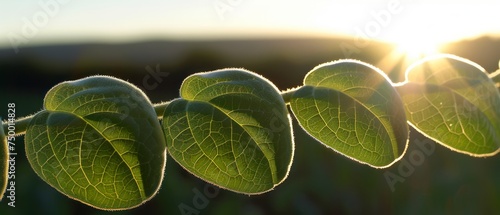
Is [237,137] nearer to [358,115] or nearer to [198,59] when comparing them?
[358,115]

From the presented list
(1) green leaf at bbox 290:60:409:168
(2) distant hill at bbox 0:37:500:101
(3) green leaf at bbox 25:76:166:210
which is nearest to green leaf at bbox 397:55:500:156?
(1) green leaf at bbox 290:60:409:168

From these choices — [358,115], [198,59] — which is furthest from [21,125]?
[198,59]

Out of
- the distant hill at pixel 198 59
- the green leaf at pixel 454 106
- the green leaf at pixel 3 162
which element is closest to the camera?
the green leaf at pixel 3 162

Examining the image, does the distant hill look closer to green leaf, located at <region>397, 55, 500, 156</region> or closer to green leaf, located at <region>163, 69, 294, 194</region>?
green leaf, located at <region>397, 55, 500, 156</region>

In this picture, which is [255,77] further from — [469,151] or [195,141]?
[469,151]

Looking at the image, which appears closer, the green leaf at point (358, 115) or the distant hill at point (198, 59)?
the green leaf at point (358, 115)

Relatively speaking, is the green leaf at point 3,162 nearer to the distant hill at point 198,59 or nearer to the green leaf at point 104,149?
the green leaf at point 104,149

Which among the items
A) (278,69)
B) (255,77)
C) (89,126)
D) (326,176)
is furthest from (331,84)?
(278,69)

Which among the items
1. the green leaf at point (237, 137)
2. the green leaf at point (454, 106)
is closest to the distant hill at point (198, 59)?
the green leaf at point (454, 106)

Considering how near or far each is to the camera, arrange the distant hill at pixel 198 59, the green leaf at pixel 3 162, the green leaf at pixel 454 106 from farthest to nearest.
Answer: the distant hill at pixel 198 59, the green leaf at pixel 454 106, the green leaf at pixel 3 162
